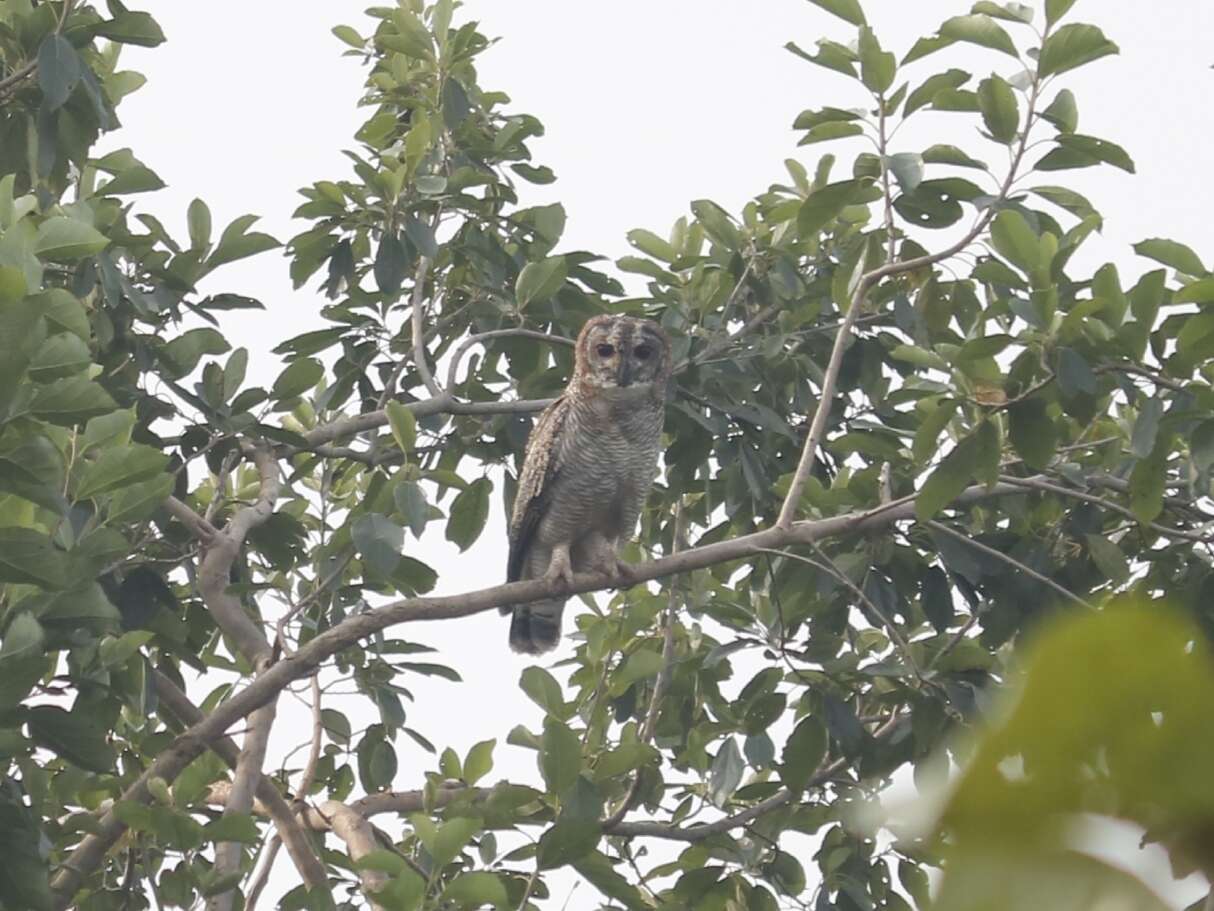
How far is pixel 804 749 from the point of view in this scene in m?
4.77

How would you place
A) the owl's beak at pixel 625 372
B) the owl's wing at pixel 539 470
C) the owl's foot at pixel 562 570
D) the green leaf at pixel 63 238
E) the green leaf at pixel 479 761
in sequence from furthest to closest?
the owl's wing at pixel 539 470 → the owl's beak at pixel 625 372 → the owl's foot at pixel 562 570 → the green leaf at pixel 479 761 → the green leaf at pixel 63 238

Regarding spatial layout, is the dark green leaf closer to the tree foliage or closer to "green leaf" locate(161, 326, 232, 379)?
the tree foliage

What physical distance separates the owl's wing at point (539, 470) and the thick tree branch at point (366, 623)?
1966 millimetres

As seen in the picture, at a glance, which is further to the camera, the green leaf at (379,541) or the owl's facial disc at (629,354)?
the owl's facial disc at (629,354)

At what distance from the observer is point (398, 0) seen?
681cm

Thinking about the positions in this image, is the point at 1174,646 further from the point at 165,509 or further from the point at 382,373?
the point at 382,373

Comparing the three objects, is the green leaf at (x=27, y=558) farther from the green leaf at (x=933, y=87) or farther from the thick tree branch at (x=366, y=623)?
the green leaf at (x=933, y=87)

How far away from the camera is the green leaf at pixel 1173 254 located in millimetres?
4191

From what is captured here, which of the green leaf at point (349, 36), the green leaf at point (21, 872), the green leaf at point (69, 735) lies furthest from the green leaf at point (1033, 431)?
the green leaf at point (349, 36)

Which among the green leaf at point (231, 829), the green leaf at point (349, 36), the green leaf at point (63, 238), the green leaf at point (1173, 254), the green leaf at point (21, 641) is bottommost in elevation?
the green leaf at point (231, 829)

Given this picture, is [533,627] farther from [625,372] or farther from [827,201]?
[827,201]

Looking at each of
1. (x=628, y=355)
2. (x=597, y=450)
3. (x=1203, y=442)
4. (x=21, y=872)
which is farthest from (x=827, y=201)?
(x=21, y=872)

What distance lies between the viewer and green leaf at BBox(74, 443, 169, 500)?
3.81 m

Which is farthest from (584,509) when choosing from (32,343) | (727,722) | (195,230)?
(32,343)
